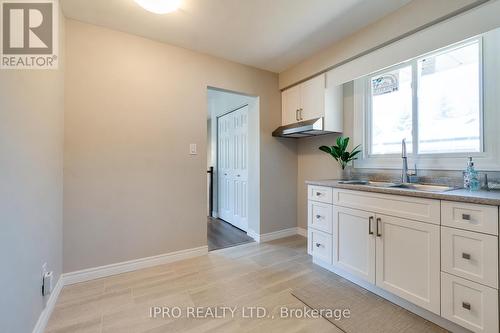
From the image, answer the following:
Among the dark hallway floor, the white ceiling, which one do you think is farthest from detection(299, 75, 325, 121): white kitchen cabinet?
the dark hallway floor

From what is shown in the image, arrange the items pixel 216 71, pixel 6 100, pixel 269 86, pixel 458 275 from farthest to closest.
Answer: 1. pixel 269 86
2. pixel 216 71
3. pixel 458 275
4. pixel 6 100

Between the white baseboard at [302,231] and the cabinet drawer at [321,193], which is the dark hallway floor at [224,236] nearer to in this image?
the white baseboard at [302,231]

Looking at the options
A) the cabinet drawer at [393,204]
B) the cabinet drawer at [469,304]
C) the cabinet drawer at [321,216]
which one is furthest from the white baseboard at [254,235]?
the cabinet drawer at [469,304]

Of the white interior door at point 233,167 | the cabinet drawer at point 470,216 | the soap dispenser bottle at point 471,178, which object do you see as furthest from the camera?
the white interior door at point 233,167

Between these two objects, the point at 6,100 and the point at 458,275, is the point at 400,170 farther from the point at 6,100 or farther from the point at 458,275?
the point at 6,100

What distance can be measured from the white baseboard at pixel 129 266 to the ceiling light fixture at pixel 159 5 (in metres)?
2.28

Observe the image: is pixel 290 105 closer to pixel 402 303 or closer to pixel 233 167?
pixel 233 167

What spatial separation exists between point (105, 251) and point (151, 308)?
83cm

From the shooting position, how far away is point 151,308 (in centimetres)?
163

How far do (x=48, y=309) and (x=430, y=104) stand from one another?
348cm

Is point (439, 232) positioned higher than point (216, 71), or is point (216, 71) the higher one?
point (216, 71)

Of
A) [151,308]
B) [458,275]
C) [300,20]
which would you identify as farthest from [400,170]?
[151,308]

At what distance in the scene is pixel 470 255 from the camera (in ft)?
4.15

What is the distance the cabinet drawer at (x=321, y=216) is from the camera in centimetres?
213
